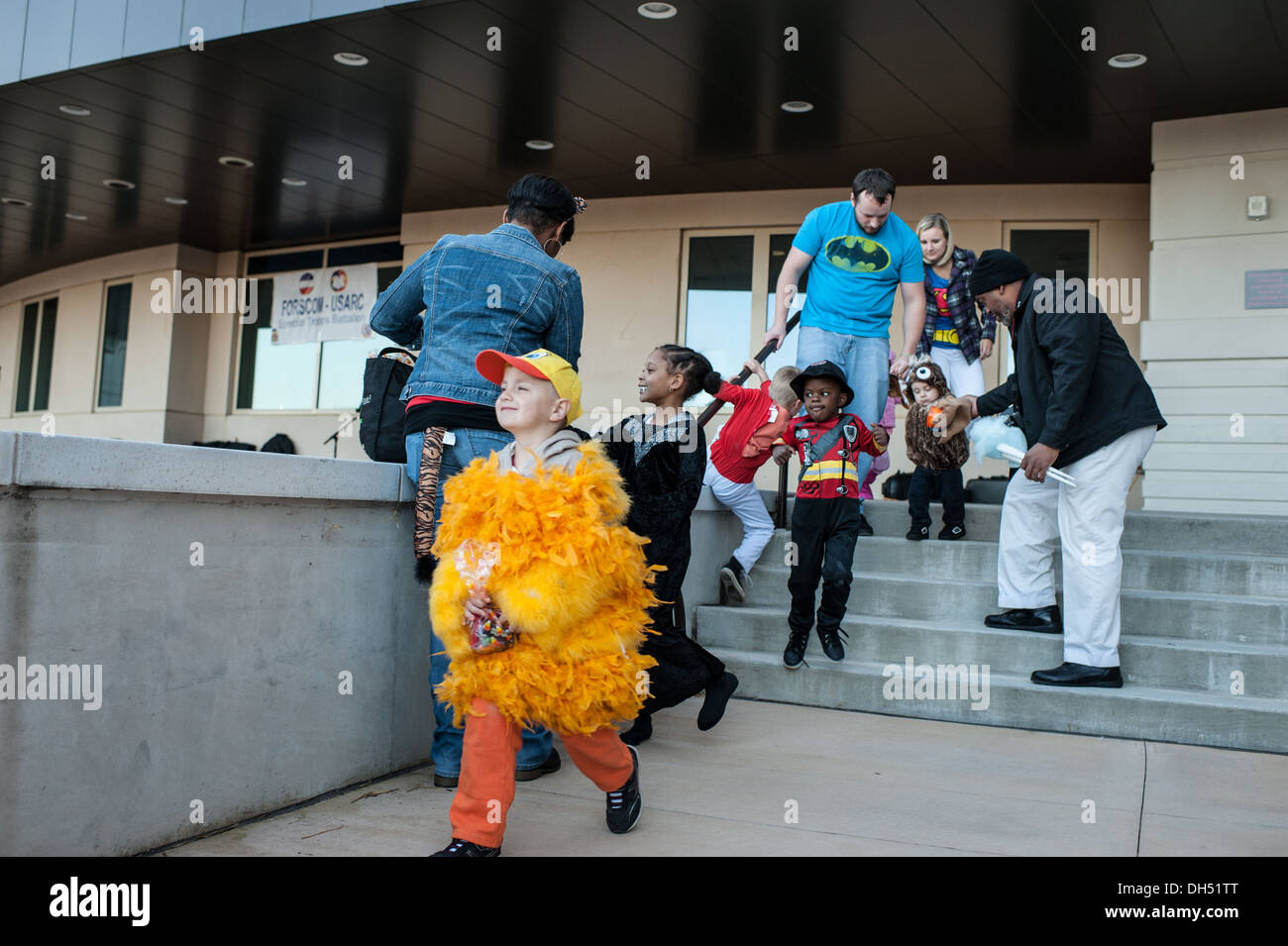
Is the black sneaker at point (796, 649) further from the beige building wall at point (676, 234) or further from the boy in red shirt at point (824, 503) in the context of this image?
the beige building wall at point (676, 234)

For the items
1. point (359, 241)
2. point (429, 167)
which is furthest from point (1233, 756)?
point (359, 241)

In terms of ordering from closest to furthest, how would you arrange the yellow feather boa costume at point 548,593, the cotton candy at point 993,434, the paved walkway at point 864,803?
the yellow feather boa costume at point 548,593
the paved walkway at point 864,803
the cotton candy at point 993,434

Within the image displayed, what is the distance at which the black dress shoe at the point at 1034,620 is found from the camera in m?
5.33

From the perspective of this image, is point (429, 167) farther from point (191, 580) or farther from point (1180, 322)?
point (191, 580)

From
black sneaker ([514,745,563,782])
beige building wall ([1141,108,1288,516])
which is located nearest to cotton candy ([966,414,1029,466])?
black sneaker ([514,745,563,782])

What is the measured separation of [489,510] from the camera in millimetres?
2859

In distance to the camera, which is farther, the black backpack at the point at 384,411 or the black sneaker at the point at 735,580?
the black sneaker at the point at 735,580

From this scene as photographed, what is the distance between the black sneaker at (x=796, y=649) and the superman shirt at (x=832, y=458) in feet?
2.28

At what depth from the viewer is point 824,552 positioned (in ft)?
17.5

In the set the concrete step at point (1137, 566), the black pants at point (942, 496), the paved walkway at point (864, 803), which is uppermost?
the black pants at point (942, 496)

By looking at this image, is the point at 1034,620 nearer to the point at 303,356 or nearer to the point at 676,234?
the point at 676,234

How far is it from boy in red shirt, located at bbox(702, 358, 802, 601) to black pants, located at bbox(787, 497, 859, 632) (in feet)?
1.70

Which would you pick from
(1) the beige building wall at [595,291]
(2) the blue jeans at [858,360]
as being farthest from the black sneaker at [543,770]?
(1) the beige building wall at [595,291]

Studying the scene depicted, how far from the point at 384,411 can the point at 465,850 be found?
5.90 ft
